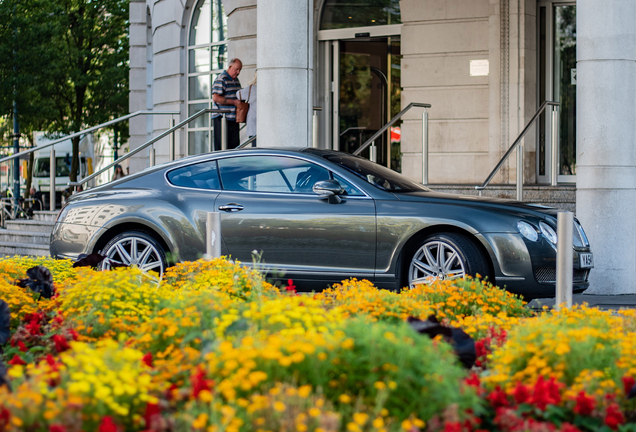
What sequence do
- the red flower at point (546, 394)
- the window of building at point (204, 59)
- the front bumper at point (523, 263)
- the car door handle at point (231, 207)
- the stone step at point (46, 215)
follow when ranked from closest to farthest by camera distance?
1. the red flower at point (546, 394)
2. the front bumper at point (523, 263)
3. the car door handle at point (231, 207)
4. the stone step at point (46, 215)
5. the window of building at point (204, 59)

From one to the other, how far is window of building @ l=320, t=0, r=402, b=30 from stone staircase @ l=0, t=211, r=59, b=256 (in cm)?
646

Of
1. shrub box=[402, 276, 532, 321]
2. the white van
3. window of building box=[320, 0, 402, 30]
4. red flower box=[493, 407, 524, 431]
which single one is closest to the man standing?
window of building box=[320, 0, 402, 30]

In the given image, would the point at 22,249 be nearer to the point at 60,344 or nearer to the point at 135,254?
the point at 135,254

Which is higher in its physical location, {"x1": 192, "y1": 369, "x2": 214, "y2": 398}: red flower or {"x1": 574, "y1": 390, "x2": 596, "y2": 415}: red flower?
{"x1": 192, "y1": 369, "x2": 214, "y2": 398}: red flower

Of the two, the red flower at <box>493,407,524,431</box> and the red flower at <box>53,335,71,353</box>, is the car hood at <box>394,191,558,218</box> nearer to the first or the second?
the red flower at <box>53,335,71,353</box>

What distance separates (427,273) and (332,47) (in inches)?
390

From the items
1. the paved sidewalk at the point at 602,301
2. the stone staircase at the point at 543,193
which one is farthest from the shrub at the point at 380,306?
the stone staircase at the point at 543,193

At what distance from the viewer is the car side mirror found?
24.1 feet

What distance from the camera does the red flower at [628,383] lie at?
3.35 meters

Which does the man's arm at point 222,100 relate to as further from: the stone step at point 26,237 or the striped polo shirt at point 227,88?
the stone step at point 26,237

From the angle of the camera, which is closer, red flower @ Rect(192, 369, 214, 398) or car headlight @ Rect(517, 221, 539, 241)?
red flower @ Rect(192, 369, 214, 398)

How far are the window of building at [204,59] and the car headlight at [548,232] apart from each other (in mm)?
12245

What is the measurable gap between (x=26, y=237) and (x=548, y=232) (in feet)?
31.2

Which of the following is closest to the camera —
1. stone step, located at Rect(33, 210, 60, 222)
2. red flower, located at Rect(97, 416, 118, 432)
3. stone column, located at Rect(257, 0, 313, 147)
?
red flower, located at Rect(97, 416, 118, 432)
